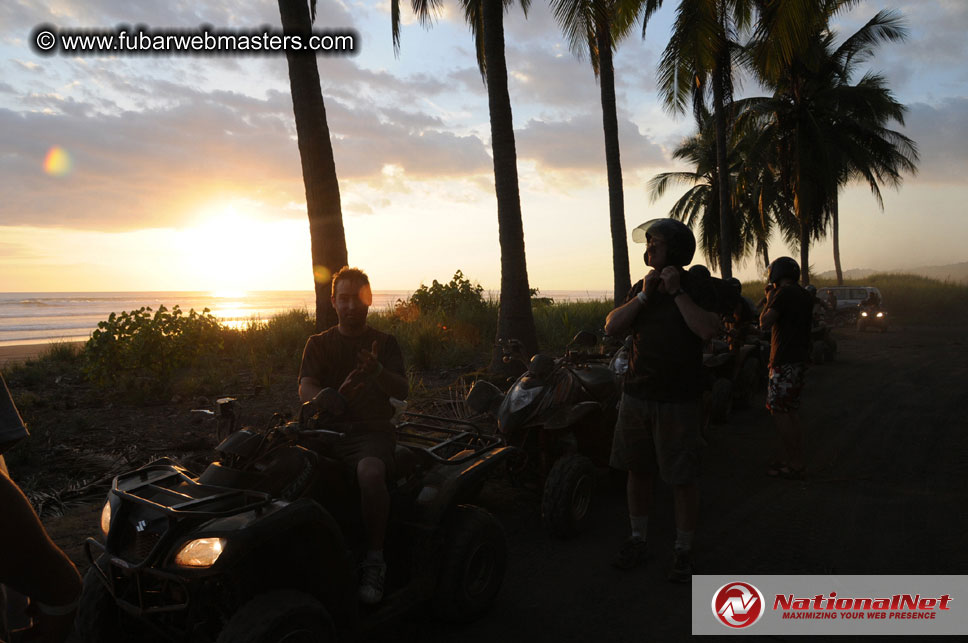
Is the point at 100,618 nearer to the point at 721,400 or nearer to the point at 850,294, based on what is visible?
the point at 721,400

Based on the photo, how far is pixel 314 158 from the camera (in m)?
6.85

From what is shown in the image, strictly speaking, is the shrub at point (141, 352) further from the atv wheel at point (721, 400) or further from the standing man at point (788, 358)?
the standing man at point (788, 358)

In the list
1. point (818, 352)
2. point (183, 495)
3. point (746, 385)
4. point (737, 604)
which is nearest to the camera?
point (183, 495)

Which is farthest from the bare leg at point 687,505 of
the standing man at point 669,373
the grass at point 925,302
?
the grass at point 925,302

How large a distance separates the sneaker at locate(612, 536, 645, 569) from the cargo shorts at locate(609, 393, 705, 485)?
0.47 metres

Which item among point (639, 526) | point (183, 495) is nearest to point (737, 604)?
point (639, 526)

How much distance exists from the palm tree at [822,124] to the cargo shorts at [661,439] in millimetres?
23657

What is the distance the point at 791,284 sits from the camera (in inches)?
233

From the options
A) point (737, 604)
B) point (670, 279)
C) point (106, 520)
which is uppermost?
point (670, 279)

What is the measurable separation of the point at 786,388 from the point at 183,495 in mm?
5256

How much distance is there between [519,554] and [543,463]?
83 centimetres

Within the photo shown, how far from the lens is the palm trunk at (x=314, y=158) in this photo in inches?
269

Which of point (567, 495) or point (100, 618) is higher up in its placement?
point (100, 618)

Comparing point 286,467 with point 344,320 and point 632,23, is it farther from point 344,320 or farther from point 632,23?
point 632,23
